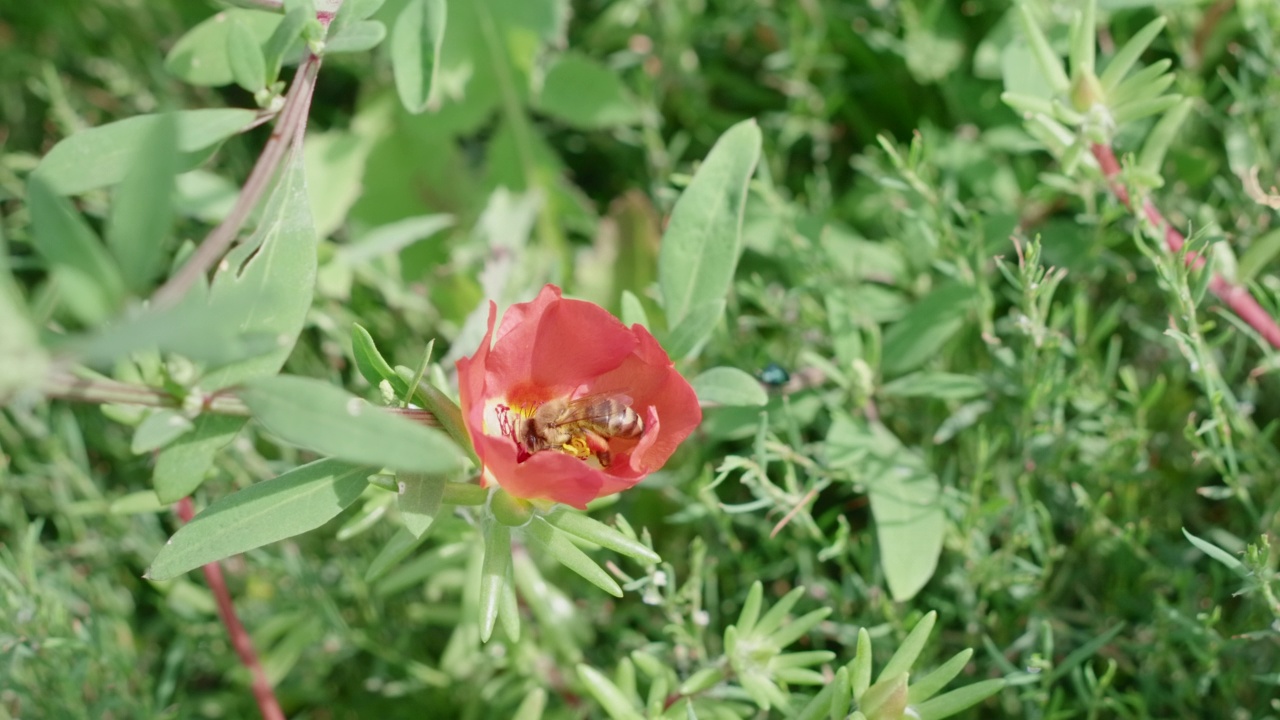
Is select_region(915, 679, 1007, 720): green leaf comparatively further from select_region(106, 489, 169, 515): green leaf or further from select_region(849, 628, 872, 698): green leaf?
select_region(106, 489, 169, 515): green leaf

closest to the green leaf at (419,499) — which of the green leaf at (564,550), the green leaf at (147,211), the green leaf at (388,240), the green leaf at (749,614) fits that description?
the green leaf at (564,550)

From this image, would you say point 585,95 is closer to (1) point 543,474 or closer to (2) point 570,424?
(2) point 570,424

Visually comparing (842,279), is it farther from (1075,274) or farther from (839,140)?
(839,140)

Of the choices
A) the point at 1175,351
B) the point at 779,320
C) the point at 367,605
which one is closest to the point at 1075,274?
the point at 1175,351

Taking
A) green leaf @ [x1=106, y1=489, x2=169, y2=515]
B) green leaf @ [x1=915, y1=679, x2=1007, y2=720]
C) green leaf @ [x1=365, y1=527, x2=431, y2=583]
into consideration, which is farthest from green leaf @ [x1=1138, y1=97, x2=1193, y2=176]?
green leaf @ [x1=106, y1=489, x2=169, y2=515]

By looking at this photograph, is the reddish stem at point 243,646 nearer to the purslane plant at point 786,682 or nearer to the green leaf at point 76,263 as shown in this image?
the purslane plant at point 786,682

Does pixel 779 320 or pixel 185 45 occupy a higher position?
pixel 185 45
